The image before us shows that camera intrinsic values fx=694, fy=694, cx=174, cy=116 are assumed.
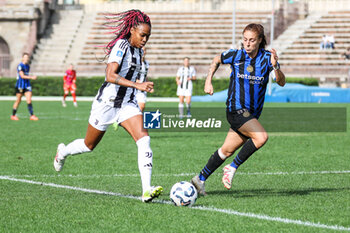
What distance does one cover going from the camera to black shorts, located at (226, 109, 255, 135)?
302 inches

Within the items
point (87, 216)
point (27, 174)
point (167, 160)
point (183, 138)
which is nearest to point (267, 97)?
point (183, 138)

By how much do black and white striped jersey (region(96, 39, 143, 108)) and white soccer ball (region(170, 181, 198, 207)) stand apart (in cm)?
113

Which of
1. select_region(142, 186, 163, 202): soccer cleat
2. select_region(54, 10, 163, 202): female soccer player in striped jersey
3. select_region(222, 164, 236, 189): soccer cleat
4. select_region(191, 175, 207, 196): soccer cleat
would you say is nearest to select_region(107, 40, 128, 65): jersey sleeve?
select_region(54, 10, 163, 202): female soccer player in striped jersey

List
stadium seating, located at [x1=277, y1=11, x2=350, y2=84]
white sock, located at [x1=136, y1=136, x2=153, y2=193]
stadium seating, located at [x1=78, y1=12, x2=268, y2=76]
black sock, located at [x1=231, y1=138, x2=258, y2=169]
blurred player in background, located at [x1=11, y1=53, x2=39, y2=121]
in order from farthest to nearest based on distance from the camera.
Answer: stadium seating, located at [x1=78, y1=12, x2=268, y2=76]
stadium seating, located at [x1=277, y1=11, x2=350, y2=84]
blurred player in background, located at [x1=11, y1=53, x2=39, y2=121]
black sock, located at [x1=231, y1=138, x2=258, y2=169]
white sock, located at [x1=136, y1=136, x2=153, y2=193]

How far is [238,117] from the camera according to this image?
771 cm

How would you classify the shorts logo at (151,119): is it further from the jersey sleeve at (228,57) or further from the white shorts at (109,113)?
the jersey sleeve at (228,57)

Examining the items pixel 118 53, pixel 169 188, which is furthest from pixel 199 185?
pixel 118 53

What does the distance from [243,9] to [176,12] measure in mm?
5212

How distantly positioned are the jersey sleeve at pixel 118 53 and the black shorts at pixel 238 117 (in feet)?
4.69

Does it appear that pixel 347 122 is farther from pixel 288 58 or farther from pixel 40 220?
pixel 288 58

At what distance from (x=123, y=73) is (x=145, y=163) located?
1.01m

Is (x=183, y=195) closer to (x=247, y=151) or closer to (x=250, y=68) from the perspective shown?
(x=247, y=151)

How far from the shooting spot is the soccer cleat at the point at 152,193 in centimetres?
697

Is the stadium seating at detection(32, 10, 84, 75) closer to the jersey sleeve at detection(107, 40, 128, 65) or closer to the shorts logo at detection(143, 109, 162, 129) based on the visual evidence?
the shorts logo at detection(143, 109, 162, 129)
